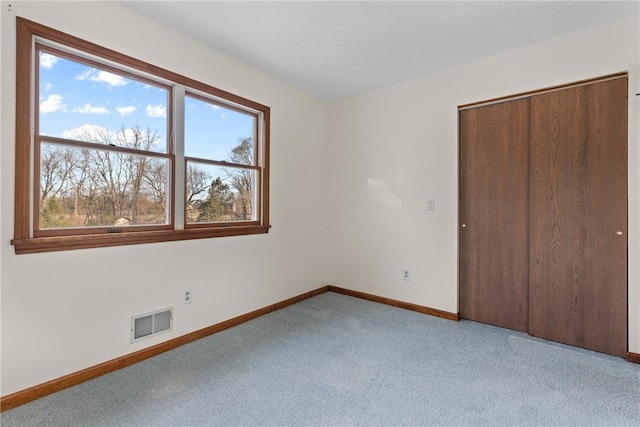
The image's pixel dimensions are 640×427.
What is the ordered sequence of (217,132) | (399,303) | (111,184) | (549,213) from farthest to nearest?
(399,303) < (217,132) < (549,213) < (111,184)

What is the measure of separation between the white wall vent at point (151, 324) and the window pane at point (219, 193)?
2.47 feet

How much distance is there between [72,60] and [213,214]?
4.68 feet

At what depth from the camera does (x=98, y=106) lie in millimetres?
2082

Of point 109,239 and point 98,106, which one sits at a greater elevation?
point 98,106

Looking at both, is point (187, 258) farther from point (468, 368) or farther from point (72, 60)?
point (468, 368)

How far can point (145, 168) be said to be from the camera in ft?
7.55

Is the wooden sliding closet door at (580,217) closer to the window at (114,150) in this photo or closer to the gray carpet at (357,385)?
the gray carpet at (357,385)

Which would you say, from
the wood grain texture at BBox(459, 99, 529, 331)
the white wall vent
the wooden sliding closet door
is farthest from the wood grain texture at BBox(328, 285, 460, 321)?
the white wall vent

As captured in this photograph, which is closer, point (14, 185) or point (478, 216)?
point (14, 185)

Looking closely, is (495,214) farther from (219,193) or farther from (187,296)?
(187,296)

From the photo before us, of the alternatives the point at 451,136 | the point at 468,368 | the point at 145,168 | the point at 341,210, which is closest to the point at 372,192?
the point at 341,210

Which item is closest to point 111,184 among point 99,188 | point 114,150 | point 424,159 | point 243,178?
point 99,188

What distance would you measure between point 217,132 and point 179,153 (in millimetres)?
470

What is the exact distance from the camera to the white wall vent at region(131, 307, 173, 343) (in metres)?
2.18
